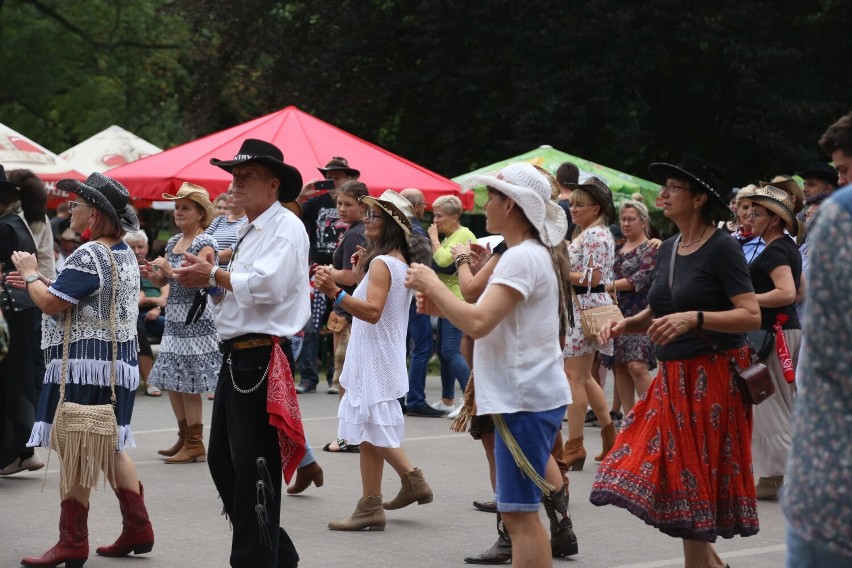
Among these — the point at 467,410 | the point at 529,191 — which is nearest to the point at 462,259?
the point at 467,410

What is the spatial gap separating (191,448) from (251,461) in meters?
4.08

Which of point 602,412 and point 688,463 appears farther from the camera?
point 602,412

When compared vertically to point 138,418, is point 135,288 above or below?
above

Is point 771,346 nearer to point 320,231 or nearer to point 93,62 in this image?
point 320,231

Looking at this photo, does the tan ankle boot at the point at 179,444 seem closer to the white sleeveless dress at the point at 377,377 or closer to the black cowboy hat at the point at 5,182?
the black cowboy hat at the point at 5,182

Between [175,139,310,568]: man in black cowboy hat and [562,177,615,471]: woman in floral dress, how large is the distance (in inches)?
135

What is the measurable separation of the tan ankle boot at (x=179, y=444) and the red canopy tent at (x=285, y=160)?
4583 mm

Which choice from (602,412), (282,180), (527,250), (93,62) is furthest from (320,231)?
(93,62)

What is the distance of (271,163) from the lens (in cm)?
570

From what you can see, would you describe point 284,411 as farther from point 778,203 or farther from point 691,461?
point 778,203

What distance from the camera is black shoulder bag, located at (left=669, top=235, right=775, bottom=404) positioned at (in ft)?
18.2

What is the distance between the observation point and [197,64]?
27078 millimetres

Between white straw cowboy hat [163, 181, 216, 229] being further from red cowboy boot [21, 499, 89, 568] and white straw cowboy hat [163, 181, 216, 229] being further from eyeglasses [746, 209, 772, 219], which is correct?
eyeglasses [746, 209, 772, 219]

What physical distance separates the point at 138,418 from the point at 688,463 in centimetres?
731
